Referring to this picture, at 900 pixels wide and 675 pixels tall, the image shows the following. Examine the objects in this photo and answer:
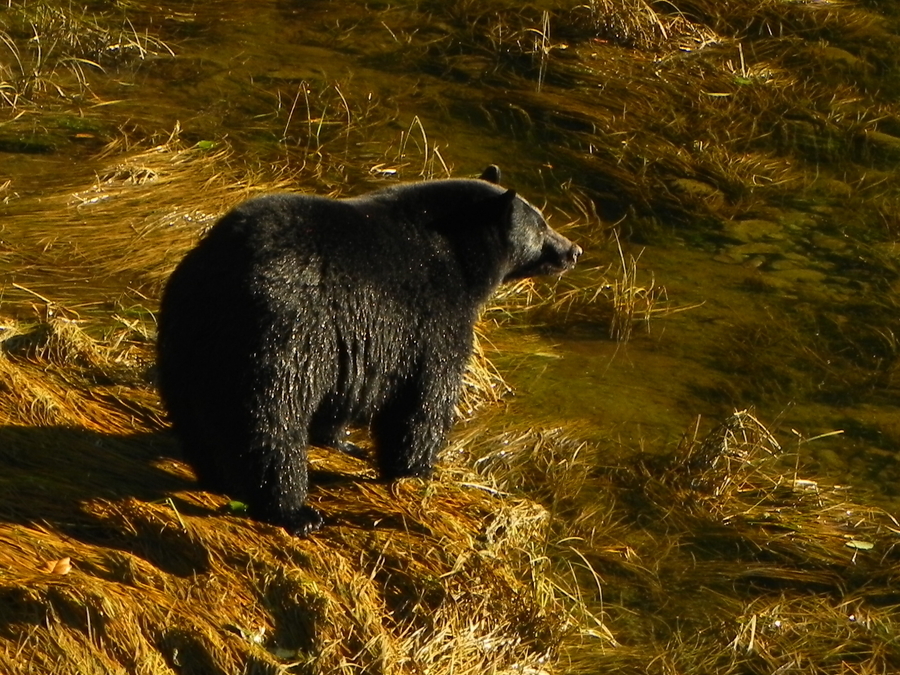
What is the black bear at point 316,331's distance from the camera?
5.39 metres

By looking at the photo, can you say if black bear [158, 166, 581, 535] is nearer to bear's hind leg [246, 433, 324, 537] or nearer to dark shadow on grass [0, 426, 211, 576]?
bear's hind leg [246, 433, 324, 537]

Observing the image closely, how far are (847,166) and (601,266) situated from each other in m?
2.42

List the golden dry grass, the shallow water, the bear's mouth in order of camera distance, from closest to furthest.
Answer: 1. the golden dry grass
2. the bear's mouth
3. the shallow water

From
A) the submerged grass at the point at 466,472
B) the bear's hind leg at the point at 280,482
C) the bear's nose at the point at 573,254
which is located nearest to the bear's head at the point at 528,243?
the bear's nose at the point at 573,254

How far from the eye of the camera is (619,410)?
7434mm

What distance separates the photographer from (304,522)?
19.0ft

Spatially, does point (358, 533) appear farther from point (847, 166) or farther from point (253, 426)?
point (847, 166)

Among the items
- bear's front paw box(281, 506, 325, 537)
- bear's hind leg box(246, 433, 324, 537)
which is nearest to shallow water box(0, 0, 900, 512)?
bear's front paw box(281, 506, 325, 537)

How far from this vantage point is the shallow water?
296 inches

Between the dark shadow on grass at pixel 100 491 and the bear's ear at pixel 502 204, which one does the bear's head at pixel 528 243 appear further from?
the dark shadow on grass at pixel 100 491

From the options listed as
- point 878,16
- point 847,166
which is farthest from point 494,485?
point 878,16

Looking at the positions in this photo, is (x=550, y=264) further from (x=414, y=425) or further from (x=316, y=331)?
(x=316, y=331)

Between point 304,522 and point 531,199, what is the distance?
13.7ft

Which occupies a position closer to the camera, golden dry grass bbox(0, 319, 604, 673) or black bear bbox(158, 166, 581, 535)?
golden dry grass bbox(0, 319, 604, 673)
